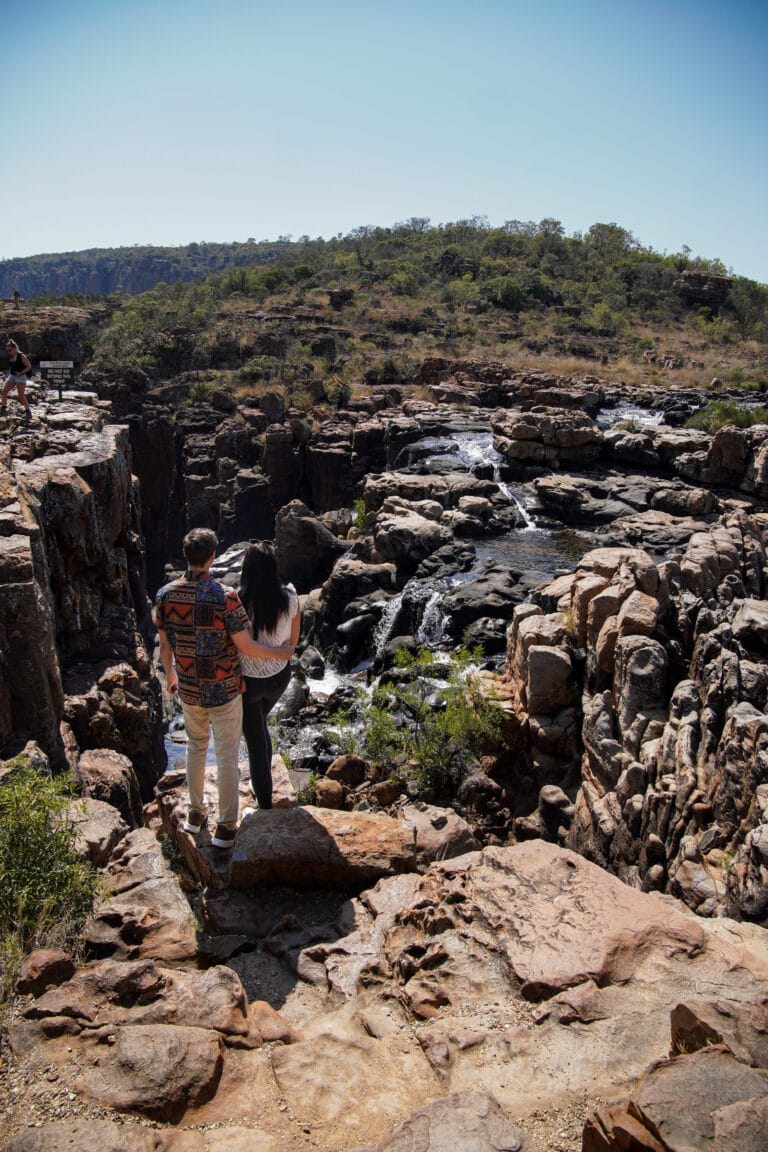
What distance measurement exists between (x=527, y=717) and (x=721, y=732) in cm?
334

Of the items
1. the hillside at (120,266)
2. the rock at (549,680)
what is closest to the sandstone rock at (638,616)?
the rock at (549,680)

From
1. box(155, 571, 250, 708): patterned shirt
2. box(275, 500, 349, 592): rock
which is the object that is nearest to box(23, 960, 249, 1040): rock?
box(155, 571, 250, 708): patterned shirt

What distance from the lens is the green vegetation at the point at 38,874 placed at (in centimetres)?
320

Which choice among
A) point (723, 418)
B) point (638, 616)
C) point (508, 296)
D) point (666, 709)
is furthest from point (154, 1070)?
point (508, 296)

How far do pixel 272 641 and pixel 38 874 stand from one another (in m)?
1.49

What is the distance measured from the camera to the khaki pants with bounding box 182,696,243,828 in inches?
152

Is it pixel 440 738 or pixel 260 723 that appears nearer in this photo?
pixel 260 723

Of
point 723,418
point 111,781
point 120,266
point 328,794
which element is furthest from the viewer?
point 120,266

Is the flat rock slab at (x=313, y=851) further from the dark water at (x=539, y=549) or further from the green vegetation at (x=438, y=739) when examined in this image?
the dark water at (x=539, y=549)

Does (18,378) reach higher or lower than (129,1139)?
higher

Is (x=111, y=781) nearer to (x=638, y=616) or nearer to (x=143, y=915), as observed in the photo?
(x=143, y=915)

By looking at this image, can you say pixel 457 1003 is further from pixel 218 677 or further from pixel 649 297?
pixel 649 297

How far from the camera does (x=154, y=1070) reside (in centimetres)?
239

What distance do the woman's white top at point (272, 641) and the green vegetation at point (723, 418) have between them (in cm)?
1903
